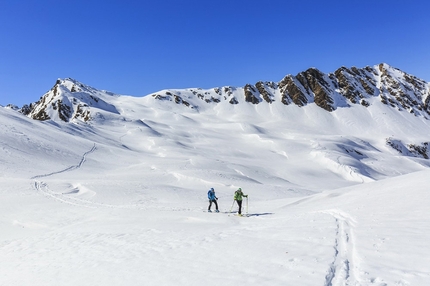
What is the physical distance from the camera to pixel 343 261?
23.9ft

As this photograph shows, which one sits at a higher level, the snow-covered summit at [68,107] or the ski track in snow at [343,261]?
the snow-covered summit at [68,107]

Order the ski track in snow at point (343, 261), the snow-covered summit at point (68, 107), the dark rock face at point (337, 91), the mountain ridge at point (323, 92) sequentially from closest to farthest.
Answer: the ski track in snow at point (343, 261)
the snow-covered summit at point (68, 107)
the mountain ridge at point (323, 92)
the dark rock face at point (337, 91)

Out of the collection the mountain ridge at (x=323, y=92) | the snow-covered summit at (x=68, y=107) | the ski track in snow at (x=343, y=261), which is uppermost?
the mountain ridge at (x=323, y=92)

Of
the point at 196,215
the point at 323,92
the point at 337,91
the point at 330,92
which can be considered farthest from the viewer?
the point at 337,91

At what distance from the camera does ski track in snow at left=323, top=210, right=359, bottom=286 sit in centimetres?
627

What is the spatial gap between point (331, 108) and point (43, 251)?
5736 inches

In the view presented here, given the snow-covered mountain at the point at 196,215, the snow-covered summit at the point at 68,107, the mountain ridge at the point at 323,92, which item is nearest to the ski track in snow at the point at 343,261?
the snow-covered mountain at the point at 196,215

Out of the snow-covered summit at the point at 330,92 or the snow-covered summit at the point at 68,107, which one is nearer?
the snow-covered summit at the point at 68,107

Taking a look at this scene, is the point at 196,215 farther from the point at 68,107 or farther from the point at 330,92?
the point at 330,92

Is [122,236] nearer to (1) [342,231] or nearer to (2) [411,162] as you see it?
(1) [342,231]

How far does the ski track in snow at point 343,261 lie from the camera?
627cm

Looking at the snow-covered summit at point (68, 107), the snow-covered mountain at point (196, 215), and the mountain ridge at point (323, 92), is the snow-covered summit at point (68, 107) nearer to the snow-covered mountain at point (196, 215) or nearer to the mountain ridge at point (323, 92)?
the mountain ridge at point (323, 92)

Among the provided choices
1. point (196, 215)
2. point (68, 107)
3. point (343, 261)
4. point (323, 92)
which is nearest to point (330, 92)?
point (323, 92)

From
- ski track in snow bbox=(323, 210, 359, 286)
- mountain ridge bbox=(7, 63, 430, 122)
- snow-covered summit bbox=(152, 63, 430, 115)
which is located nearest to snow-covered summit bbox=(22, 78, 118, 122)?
mountain ridge bbox=(7, 63, 430, 122)
